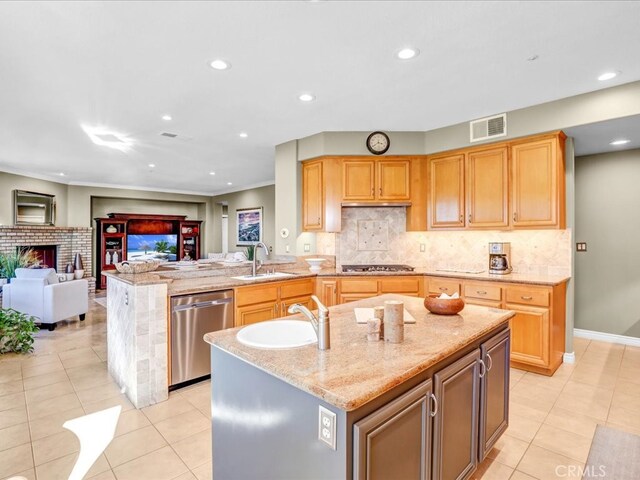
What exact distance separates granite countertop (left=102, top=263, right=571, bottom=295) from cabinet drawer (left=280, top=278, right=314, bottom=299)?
2.6 inches

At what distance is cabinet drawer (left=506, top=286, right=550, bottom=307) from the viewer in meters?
3.25

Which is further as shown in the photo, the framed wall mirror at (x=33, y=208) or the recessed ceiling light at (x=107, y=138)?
the framed wall mirror at (x=33, y=208)

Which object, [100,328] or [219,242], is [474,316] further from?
[219,242]

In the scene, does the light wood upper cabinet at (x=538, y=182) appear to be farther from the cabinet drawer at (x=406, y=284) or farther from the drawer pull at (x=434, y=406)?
the drawer pull at (x=434, y=406)

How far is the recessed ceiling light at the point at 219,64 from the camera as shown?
104 inches

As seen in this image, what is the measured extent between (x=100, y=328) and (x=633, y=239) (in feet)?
23.5

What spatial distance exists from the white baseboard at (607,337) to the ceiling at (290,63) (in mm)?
2986

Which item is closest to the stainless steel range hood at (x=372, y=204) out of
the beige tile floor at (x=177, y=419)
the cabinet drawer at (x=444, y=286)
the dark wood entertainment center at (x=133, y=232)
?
the cabinet drawer at (x=444, y=286)

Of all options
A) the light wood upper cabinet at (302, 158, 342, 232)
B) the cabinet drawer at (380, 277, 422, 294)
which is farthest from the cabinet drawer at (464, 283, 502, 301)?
the light wood upper cabinet at (302, 158, 342, 232)

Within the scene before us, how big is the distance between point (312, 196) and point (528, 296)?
8.98 feet

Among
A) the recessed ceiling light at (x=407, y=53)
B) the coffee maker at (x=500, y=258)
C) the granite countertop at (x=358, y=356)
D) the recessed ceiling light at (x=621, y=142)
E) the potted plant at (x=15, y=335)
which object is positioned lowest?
the potted plant at (x=15, y=335)

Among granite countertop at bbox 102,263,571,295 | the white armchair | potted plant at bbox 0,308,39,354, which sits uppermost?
granite countertop at bbox 102,263,571,295

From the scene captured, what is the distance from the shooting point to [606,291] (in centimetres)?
429

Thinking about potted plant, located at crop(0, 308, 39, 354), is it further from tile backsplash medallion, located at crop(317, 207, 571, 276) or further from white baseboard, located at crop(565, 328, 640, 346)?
white baseboard, located at crop(565, 328, 640, 346)
